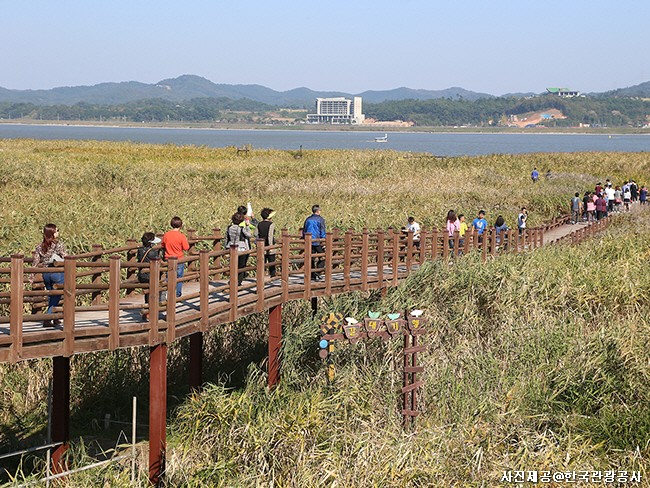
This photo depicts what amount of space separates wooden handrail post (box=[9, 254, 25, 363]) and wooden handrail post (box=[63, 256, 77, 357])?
621mm

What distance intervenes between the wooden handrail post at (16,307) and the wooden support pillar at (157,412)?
2.38 meters

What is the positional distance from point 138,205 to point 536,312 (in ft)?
59.8

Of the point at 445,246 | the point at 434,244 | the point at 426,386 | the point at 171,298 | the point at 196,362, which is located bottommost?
the point at 196,362

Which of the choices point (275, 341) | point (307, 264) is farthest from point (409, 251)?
point (275, 341)

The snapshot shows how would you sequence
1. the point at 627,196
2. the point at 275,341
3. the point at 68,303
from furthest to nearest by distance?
the point at 627,196 → the point at 275,341 → the point at 68,303

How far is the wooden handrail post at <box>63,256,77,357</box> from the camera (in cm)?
1262

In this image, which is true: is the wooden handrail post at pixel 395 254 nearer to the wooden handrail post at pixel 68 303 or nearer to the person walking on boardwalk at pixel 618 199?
the wooden handrail post at pixel 68 303

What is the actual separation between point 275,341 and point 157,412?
3700 mm

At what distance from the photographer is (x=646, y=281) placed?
21562 millimetres

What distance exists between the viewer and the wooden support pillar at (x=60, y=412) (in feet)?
48.6

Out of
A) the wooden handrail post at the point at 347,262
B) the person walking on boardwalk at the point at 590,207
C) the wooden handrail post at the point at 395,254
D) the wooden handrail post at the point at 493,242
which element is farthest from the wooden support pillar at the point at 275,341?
the person walking on boardwalk at the point at 590,207

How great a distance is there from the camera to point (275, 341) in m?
17.5

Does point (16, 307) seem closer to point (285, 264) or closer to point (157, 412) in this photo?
point (157, 412)

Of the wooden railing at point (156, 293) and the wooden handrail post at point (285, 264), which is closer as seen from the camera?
the wooden railing at point (156, 293)
